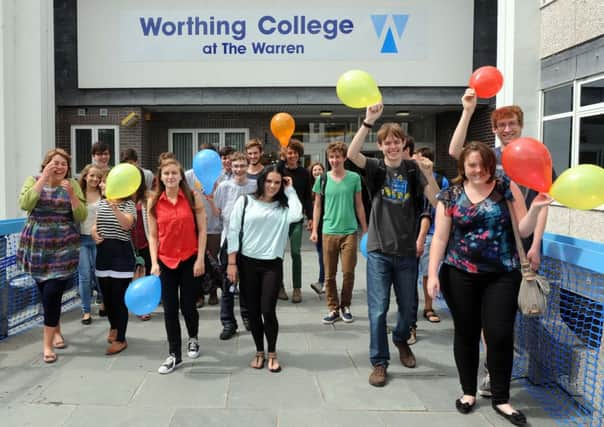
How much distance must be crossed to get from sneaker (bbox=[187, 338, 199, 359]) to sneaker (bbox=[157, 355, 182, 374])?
7.2 inches

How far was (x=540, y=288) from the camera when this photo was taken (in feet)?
10.3

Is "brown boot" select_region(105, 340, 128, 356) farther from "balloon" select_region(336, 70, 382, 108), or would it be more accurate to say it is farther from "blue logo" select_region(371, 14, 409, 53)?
"blue logo" select_region(371, 14, 409, 53)

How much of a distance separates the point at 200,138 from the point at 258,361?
10350 mm

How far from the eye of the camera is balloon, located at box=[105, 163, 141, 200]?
4148 millimetres

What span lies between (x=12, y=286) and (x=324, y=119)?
1063cm

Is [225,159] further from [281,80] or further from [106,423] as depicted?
[281,80]

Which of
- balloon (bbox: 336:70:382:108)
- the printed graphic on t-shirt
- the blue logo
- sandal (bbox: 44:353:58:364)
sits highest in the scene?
the blue logo

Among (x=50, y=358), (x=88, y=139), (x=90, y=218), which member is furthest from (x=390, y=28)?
(x=50, y=358)

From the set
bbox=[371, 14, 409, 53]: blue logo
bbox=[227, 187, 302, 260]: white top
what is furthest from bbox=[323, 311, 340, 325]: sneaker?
bbox=[371, 14, 409, 53]: blue logo

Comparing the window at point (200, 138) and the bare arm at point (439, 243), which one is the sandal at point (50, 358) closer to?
the bare arm at point (439, 243)

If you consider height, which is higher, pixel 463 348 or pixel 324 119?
pixel 324 119

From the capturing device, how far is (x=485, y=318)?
327 centimetres

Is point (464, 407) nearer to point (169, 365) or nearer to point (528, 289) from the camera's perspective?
point (528, 289)

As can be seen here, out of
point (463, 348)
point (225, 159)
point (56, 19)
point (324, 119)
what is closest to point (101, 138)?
point (56, 19)
